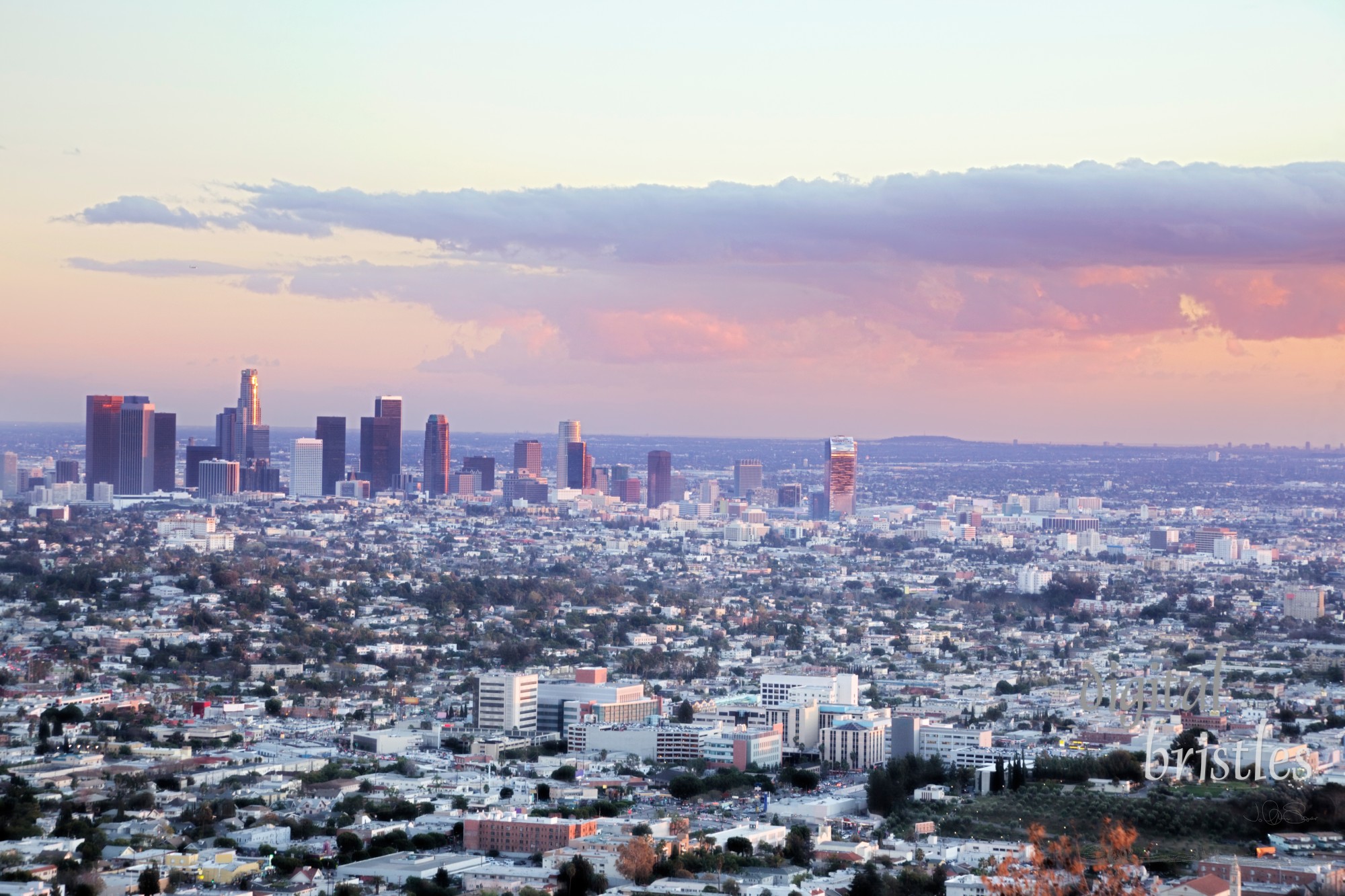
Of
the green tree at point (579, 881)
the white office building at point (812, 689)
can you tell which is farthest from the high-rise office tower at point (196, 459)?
the green tree at point (579, 881)

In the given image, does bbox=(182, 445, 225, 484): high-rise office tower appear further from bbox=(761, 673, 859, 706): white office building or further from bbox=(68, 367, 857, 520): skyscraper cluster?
bbox=(761, 673, 859, 706): white office building

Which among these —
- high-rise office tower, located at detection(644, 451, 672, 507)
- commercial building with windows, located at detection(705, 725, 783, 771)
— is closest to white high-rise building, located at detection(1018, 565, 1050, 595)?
commercial building with windows, located at detection(705, 725, 783, 771)

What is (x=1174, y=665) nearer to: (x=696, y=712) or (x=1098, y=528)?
(x=696, y=712)

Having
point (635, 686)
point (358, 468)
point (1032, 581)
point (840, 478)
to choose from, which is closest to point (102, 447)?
point (358, 468)

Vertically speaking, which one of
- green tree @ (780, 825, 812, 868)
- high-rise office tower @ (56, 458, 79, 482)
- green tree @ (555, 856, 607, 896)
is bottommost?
green tree @ (780, 825, 812, 868)
